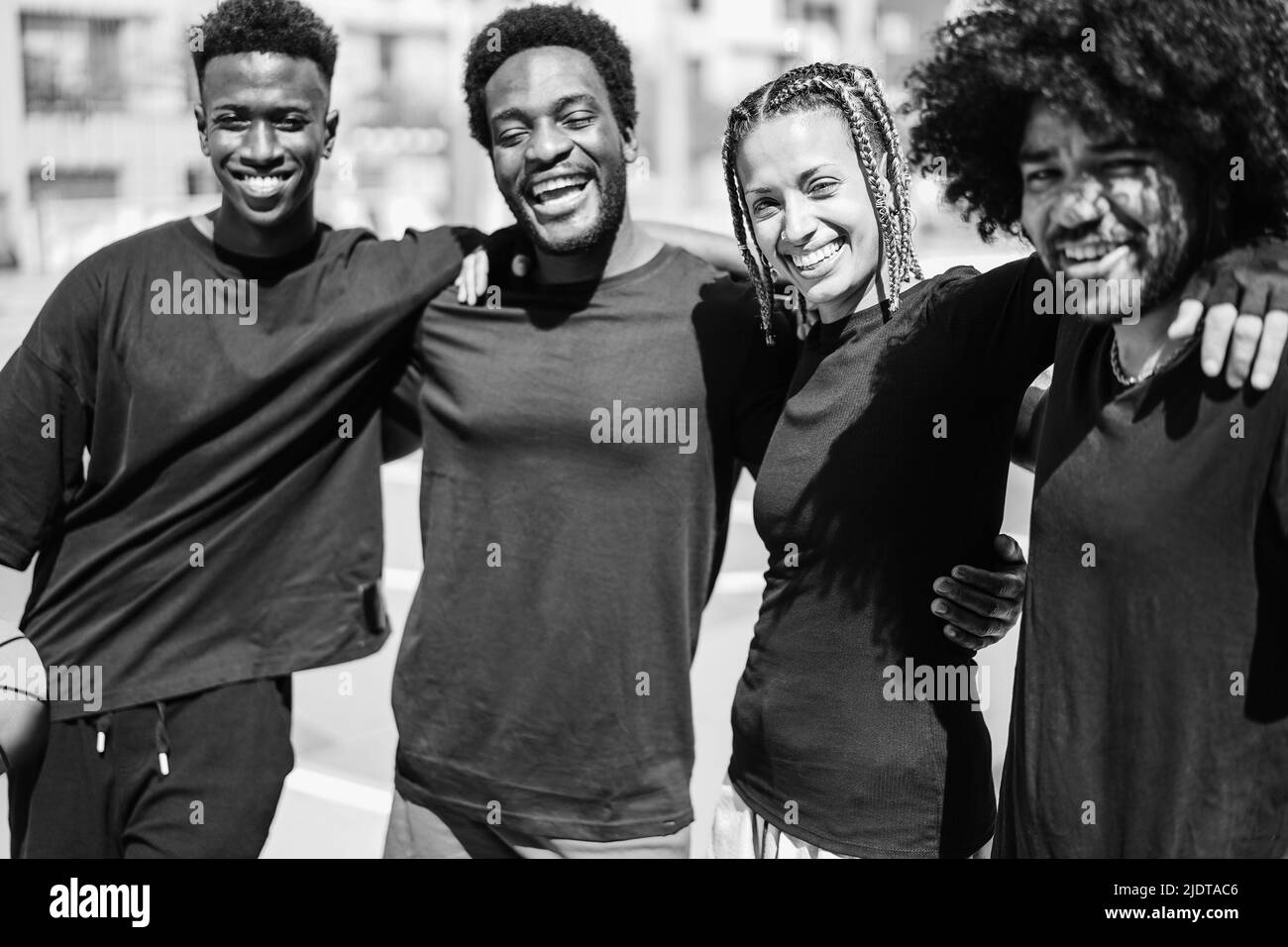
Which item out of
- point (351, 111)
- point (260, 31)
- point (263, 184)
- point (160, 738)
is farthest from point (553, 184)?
point (351, 111)

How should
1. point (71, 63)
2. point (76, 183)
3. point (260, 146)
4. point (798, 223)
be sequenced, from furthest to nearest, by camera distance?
point (71, 63) → point (76, 183) → point (260, 146) → point (798, 223)

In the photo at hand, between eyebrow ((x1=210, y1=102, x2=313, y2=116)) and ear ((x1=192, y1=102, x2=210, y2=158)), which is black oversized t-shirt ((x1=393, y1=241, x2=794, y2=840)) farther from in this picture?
ear ((x1=192, y1=102, x2=210, y2=158))

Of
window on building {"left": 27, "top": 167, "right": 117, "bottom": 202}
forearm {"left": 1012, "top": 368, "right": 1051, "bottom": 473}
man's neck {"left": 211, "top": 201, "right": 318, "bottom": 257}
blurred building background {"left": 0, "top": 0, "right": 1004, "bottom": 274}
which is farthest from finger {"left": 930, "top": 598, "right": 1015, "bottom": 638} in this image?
window on building {"left": 27, "top": 167, "right": 117, "bottom": 202}

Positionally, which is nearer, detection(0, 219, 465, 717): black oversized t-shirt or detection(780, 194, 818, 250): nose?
detection(780, 194, 818, 250): nose

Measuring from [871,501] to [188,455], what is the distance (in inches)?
64.2

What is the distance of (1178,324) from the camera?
181 cm

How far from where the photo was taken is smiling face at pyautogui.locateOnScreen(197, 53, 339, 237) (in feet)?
10.2

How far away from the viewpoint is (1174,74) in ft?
5.84

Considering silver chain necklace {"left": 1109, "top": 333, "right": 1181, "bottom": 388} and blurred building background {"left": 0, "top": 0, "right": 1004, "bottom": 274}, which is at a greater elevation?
blurred building background {"left": 0, "top": 0, "right": 1004, "bottom": 274}

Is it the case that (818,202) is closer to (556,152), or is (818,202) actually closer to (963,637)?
(556,152)

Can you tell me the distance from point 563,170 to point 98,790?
1.81 meters

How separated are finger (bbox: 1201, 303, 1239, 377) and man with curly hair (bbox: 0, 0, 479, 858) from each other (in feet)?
6.35
